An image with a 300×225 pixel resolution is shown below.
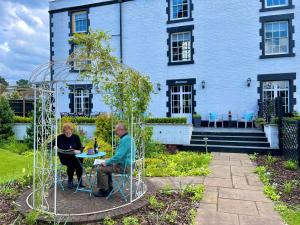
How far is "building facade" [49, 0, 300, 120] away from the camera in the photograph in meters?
15.0

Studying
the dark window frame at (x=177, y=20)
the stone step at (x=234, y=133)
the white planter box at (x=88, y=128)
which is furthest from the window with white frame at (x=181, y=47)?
the white planter box at (x=88, y=128)

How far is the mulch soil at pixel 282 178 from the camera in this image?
5.72 meters

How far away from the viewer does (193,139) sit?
1202cm

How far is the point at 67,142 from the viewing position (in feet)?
19.9

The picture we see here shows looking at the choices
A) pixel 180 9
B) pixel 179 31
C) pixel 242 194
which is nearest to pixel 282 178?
pixel 242 194

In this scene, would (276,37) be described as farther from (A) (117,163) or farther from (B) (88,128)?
(A) (117,163)

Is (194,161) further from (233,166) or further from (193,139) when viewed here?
(193,139)

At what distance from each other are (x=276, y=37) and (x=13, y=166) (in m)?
13.9

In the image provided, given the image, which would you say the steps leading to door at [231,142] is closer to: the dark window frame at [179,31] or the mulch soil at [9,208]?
the dark window frame at [179,31]

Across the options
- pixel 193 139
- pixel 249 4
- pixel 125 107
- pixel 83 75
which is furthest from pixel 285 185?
pixel 249 4

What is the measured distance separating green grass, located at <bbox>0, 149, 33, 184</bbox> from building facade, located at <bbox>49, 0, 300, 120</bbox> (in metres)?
5.16

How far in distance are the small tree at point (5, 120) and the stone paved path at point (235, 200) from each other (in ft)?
33.8

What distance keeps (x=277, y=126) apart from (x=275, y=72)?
5.64 metres

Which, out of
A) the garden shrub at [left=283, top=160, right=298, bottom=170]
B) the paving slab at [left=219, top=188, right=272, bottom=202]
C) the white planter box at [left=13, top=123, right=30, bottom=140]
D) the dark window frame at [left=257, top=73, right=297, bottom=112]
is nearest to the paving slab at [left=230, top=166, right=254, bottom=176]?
the garden shrub at [left=283, top=160, right=298, bottom=170]
